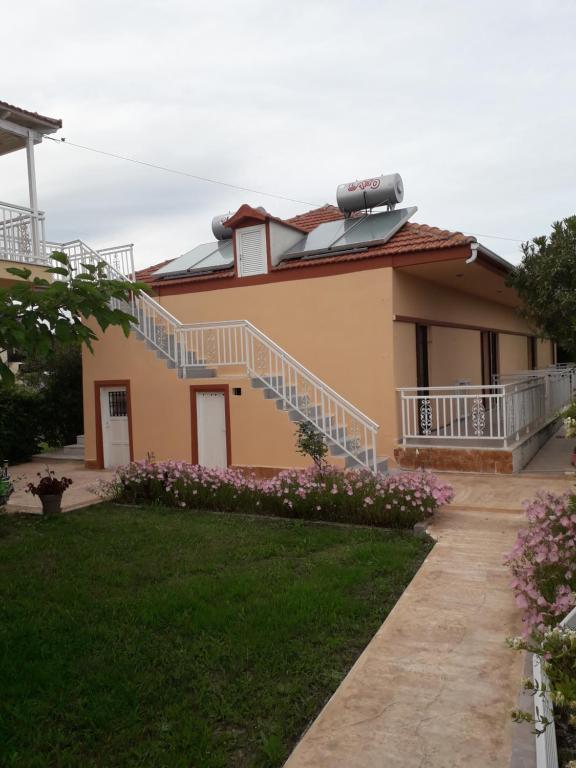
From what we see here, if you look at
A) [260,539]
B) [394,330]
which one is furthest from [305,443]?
[394,330]

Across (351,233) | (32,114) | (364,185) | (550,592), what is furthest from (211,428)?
(550,592)

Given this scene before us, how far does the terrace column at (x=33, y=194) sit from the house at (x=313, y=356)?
221cm

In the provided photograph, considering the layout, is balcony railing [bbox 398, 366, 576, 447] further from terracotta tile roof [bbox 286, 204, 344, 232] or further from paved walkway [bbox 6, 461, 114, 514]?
paved walkway [bbox 6, 461, 114, 514]

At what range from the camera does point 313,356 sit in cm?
1187

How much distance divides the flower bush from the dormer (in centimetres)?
842

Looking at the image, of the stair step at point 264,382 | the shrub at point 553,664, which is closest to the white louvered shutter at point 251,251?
the stair step at point 264,382

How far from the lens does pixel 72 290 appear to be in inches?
194

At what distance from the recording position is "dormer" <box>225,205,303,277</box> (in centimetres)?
1220

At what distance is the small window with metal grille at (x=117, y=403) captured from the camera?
1310 centimetres

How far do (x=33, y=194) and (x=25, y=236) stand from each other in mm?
811

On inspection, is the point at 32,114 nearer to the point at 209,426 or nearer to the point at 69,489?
the point at 209,426

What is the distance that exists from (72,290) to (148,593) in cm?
268

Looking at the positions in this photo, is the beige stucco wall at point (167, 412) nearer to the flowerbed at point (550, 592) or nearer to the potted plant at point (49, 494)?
the potted plant at point (49, 494)

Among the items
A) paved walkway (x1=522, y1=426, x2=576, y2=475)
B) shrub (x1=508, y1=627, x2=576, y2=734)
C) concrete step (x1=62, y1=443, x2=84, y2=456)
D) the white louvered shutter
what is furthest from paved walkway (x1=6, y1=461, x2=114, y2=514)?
shrub (x1=508, y1=627, x2=576, y2=734)
